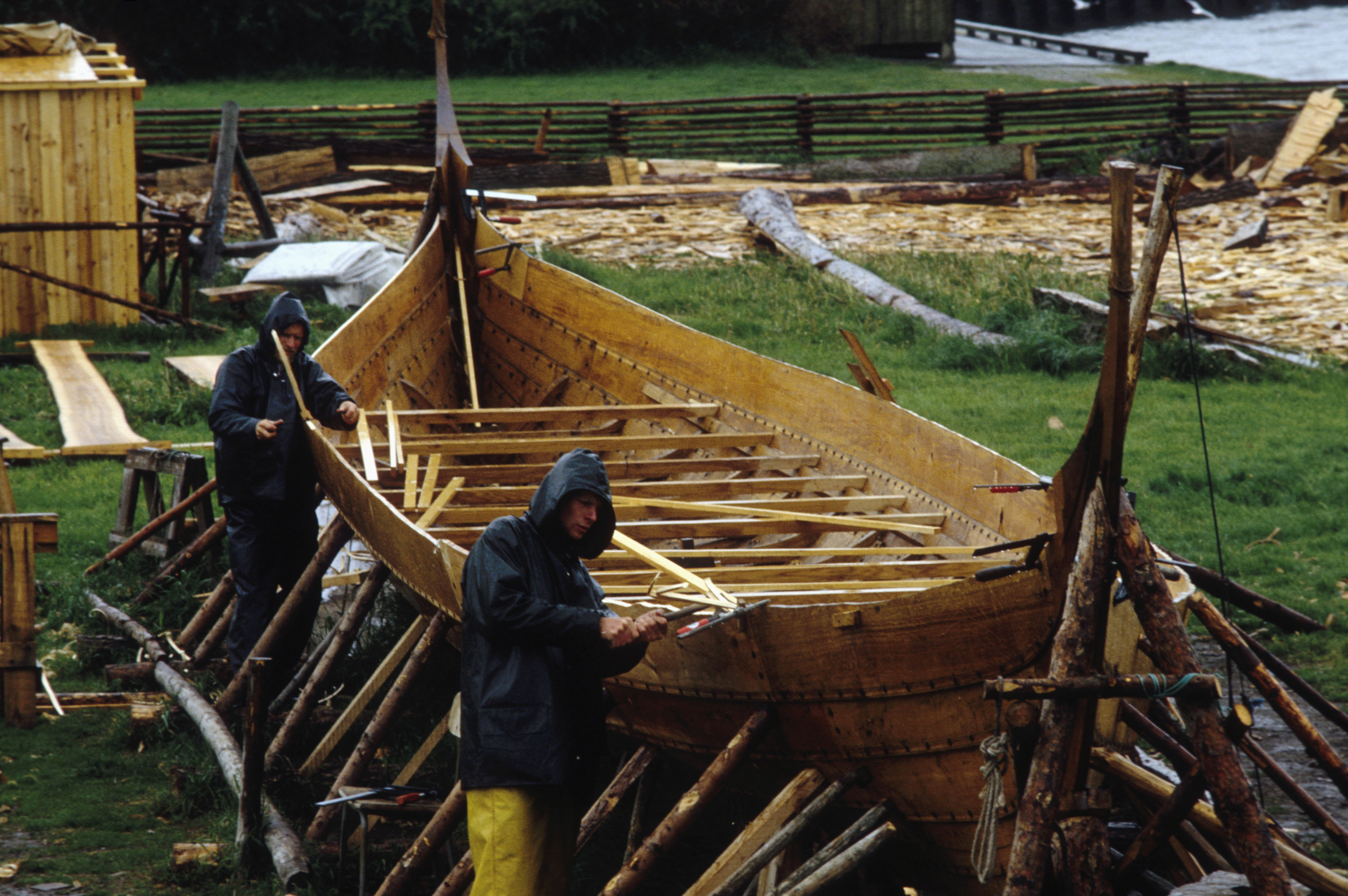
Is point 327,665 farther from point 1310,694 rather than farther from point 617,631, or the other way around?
point 1310,694

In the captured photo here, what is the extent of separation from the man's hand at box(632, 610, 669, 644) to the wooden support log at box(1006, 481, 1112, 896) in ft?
3.47

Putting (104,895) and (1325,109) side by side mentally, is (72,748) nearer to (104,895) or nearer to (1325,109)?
(104,895)

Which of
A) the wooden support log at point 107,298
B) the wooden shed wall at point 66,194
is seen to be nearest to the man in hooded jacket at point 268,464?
the wooden support log at point 107,298

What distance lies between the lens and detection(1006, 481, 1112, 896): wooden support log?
3.45 meters

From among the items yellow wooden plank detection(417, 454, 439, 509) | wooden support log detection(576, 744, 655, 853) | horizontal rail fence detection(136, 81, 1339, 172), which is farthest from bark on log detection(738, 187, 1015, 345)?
wooden support log detection(576, 744, 655, 853)

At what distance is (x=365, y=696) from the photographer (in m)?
5.87

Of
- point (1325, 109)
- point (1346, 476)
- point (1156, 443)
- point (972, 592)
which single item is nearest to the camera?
point (972, 592)

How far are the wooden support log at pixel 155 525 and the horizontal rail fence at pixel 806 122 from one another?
1556cm

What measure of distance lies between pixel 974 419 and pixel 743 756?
6.82m

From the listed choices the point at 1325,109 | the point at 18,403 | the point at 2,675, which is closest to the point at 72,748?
the point at 2,675

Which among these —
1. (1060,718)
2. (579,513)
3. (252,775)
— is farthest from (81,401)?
(1060,718)

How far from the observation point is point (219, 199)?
15.4m

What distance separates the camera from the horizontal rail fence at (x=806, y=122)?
23719mm

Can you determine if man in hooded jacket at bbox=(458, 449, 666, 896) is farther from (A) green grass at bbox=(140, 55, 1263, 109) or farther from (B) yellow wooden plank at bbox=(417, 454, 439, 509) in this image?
(A) green grass at bbox=(140, 55, 1263, 109)
